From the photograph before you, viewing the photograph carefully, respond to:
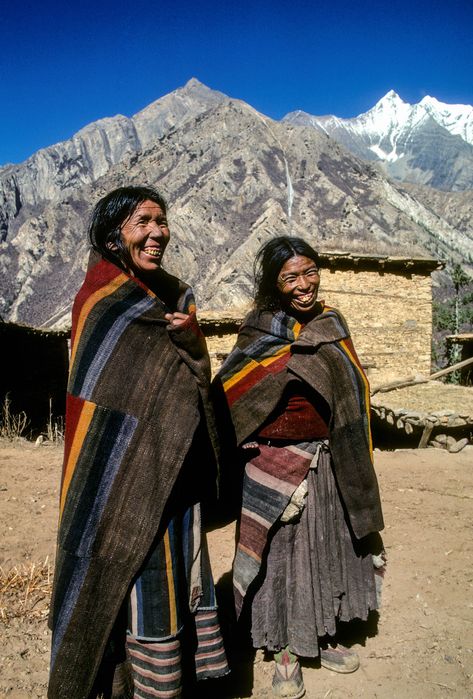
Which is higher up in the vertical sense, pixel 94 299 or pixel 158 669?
pixel 94 299

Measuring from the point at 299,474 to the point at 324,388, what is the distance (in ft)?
1.38

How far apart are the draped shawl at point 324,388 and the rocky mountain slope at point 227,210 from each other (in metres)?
42.0

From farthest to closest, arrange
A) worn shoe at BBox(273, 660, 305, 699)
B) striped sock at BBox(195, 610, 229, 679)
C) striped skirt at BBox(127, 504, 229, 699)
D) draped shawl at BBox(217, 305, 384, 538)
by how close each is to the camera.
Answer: worn shoe at BBox(273, 660, 305, 699)
draped shawl at BBox(217, 305, 384, 538)
striped sock at BBox(195, 610, 229, 679)
striped skirt at BBox(127, 504, 229, 699)

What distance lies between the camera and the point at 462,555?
140 inches

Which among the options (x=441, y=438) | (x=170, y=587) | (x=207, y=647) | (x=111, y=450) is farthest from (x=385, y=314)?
(x=111, y=450)

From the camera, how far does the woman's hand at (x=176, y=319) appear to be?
1.58 m

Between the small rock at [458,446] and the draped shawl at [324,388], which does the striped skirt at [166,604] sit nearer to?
the draped shawl at [324,388]

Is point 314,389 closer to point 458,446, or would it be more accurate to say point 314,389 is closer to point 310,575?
point 310,575

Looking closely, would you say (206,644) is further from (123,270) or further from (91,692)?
(123,270)

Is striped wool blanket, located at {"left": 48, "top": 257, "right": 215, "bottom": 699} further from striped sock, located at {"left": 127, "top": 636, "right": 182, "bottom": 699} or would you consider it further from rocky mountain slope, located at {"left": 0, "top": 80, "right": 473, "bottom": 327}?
rocky mountain slope, located at {"left": 0, "top": 80, "right": 473, "bottom": 327}

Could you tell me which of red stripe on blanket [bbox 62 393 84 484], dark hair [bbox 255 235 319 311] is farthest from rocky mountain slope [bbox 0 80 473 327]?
red stripe on blanket [bbox 62 393 84 484]

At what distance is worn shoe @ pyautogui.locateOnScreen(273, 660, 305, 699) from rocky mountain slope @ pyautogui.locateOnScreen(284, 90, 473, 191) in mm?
148884

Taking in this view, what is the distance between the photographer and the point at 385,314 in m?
13.1

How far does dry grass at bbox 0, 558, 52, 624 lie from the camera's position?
8.63ft
